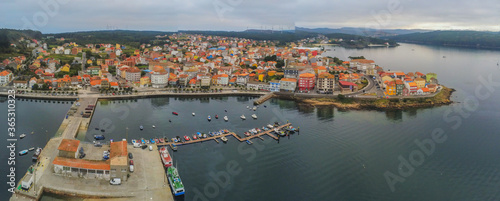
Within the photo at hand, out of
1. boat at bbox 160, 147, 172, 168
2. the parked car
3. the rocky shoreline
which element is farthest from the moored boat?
the rocky shoreline

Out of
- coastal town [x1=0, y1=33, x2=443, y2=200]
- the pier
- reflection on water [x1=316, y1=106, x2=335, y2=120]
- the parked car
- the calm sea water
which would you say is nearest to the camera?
the parked car

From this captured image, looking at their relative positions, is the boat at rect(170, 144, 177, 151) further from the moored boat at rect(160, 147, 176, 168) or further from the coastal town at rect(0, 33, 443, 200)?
the moored boat at rect(160, 147, 176, 168)

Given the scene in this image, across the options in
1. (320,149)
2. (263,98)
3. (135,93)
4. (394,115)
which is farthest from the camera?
(135,93)

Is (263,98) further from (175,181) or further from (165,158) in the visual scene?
(175,181)

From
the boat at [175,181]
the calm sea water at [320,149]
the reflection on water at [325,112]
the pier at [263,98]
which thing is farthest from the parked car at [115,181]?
the pier at [263,98]

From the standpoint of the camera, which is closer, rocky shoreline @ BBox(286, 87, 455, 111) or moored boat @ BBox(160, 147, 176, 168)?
moored boat @ BBox(160, 147, 176, 168)

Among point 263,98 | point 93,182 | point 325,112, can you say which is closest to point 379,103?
point 325,112
